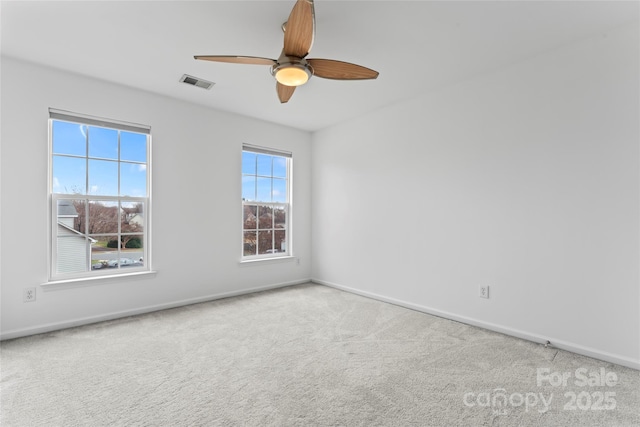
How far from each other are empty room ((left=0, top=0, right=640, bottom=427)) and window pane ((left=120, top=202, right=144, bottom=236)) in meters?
0.02

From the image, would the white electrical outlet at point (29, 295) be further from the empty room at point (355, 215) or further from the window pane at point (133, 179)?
the window pane at point (133, 179)

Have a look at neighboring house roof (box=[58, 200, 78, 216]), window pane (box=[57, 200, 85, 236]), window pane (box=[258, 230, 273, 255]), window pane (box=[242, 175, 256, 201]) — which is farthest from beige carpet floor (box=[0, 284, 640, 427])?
window pane (box=[242, 175, 256, 201])

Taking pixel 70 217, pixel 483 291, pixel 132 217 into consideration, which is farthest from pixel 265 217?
pixel 483 291

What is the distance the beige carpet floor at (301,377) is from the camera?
1.71m

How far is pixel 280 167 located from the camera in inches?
188

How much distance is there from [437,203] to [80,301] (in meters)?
3.81

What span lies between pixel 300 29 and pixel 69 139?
9.02ft

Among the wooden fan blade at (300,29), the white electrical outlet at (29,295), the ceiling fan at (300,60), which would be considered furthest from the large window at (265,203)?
the wooden fan blade at (300,29)

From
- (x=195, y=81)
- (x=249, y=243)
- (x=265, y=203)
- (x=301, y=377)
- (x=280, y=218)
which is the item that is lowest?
(x=301, y=377)

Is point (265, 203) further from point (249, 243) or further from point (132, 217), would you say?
point (132, 217)

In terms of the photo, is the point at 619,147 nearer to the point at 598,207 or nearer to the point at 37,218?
the point at 598,207

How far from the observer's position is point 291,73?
6.77 feet

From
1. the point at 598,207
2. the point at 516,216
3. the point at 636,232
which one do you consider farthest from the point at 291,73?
the point at 636,232

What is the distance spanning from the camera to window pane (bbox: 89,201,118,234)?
126 inches
